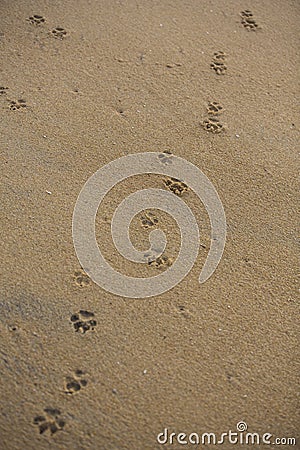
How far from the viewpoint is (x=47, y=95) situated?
259 cm

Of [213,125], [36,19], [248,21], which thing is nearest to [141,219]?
[213,125]

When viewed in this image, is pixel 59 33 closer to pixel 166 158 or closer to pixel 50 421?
pixel 166 158

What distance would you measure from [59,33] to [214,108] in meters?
0.89

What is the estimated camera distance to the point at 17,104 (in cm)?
254

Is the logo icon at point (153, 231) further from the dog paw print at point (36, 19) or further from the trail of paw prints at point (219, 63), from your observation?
the dog paw print at point (36, 19)

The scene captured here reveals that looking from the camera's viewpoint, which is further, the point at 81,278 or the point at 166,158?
the point at 166,158

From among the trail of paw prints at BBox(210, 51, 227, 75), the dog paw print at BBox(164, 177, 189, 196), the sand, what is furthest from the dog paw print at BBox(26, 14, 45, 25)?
the dog paw print at BBox(164, 177, 189, 196)

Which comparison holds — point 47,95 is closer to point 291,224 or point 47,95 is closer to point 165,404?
point 291,224

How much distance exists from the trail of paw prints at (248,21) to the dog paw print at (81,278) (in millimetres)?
1714

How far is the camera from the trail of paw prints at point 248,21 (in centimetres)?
304

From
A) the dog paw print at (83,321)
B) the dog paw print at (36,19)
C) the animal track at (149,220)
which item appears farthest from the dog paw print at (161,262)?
the dog paw print at (36,19)

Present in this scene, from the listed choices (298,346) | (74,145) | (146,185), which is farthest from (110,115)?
(298,346)

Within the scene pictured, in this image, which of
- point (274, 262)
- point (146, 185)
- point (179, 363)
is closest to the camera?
point (179, 363)

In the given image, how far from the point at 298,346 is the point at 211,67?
145cm
